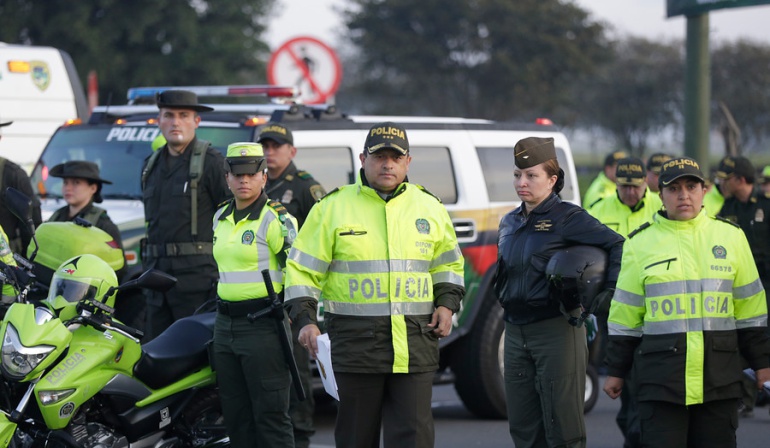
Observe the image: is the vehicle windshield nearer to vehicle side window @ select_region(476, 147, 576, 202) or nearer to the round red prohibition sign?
vehicle side window @ select_region(476, 147, 576, 202)

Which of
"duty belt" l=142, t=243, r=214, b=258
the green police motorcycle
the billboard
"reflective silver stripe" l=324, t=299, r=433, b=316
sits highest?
the billboard

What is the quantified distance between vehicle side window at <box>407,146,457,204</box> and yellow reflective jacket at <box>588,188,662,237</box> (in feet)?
3.50

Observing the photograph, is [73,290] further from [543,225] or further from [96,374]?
[543,225]

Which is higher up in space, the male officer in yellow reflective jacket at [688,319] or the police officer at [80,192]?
the police officer at [80,192]

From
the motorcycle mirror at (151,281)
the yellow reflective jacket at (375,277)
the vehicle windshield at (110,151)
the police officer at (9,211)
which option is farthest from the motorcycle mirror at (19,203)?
the vehicle windshield at (110,151)

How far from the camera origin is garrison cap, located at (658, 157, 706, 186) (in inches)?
221

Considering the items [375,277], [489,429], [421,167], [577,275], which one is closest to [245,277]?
[375,277]

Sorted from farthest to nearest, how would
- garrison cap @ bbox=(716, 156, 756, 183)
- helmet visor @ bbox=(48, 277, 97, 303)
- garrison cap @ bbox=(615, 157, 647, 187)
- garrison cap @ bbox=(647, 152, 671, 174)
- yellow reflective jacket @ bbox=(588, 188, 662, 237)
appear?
garrison cap @ bbox=(647, 152, 671, 174), garrison cap @ bbox=(716, 156, 756, 183), yellow reflective jacket @ bbox=(588, 188, 662, 237), garrison cap @ bbox=(615, 157, 647, 187), helmet visor @ bbox=(48, 277, 97, 303)

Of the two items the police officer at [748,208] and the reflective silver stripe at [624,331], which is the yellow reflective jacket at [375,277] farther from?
the police officer at [748,208]

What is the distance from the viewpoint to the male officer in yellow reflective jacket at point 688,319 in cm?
559

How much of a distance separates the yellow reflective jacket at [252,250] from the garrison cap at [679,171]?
1987 mm

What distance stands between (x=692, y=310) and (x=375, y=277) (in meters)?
1.42

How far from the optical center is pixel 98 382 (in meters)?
6.20

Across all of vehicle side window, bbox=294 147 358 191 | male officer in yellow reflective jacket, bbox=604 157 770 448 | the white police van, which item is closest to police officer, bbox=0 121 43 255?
the white police van
